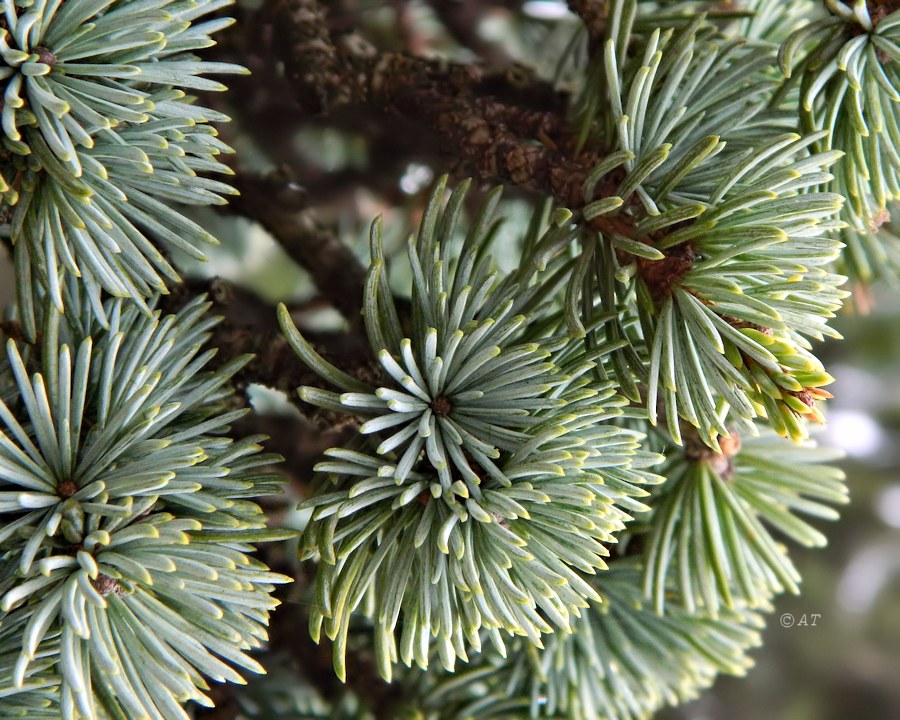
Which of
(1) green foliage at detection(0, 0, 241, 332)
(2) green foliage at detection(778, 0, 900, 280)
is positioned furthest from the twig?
(2) green foliage at detection(778, 0, 900, 280)

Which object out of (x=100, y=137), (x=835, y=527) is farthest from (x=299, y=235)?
(x=835, y=527)

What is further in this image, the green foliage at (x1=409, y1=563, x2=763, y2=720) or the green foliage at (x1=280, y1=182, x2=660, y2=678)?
the green foliage at (x1=409, y1=563, x2=763, y2=720)

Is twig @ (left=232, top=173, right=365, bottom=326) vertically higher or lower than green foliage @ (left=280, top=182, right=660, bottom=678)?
higher

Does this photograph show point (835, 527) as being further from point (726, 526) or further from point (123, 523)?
point (123, 523)

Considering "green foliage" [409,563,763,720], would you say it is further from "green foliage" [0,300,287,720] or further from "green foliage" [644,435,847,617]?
"green foliage" [0,300,287,720]

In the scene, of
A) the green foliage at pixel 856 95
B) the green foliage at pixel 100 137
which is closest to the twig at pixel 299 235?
the green foliage at pixel 100 137

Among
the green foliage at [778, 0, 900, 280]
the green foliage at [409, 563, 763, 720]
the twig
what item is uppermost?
the green foliage at [778, 0, 900, 280]

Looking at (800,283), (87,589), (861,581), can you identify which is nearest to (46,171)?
(87,589)
